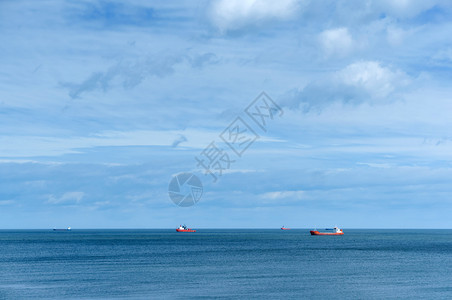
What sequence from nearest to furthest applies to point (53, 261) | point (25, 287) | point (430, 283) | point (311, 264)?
point (25, 287)
point (430, 283)
point (311, 264)
point (53, 261)

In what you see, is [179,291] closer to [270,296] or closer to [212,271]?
[270,296]

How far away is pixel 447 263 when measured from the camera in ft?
436

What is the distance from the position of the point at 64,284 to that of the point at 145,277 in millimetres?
14928

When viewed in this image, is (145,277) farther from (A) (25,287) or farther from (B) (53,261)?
(B) (53,261)

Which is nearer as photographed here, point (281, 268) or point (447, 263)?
point (281, 268)

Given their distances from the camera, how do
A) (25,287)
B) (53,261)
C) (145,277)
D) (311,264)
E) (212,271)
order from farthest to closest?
(53,261)
(311,264)
(212,271)
(145,277)
(25,287)

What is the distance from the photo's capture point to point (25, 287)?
87875 mm

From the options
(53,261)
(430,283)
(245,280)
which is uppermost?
(53,261)

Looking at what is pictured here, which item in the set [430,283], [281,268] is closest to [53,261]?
[281,268]

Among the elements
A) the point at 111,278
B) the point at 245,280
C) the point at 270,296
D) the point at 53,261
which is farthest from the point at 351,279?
the point at 53,261

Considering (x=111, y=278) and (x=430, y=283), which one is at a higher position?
(x=111, y=278)

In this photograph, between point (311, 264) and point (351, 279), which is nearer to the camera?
point (351, 279)

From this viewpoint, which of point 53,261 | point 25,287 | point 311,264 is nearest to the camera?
point 25,287

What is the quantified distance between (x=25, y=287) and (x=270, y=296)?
3864cm
